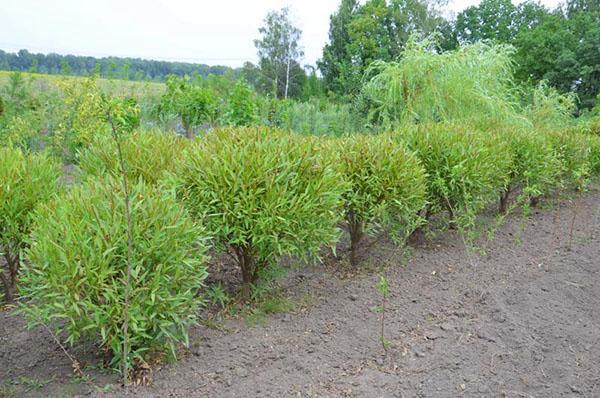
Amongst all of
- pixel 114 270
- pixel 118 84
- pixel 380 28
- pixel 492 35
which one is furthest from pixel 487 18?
pixel 114 270

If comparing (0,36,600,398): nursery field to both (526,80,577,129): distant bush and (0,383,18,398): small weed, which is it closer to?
(0,383,18,398): small weed

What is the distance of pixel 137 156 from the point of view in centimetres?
394

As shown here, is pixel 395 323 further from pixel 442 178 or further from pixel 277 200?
pixel 442 178

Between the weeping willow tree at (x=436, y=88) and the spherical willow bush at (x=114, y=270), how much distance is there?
17.6 feet

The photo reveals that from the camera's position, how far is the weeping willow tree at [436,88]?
7.61 meters

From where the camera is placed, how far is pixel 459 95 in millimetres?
7730

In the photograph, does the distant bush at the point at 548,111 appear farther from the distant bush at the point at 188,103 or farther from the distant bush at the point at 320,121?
the distant bush at the point at 188,103

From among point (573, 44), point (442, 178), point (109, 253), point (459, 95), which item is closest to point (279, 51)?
point (573, 44)

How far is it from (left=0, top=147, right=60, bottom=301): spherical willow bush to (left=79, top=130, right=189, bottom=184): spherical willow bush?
539 millimetres

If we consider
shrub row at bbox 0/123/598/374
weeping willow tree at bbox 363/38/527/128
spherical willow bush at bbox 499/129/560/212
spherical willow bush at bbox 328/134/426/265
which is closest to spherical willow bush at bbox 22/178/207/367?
shrub row at bbox 0/123/598/374

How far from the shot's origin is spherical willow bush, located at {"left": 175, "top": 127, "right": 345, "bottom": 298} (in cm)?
297

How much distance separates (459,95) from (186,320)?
6.38 metres

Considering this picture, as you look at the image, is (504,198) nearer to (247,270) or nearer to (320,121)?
(247,270)

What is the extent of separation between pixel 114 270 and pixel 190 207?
84cm
